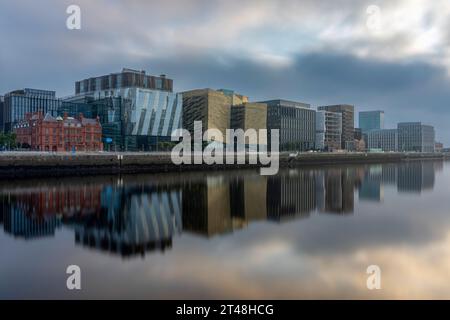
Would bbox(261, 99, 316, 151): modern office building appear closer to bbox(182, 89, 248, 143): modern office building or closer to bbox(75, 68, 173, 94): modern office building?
bbox(182, 89, 248, 143): modern office building

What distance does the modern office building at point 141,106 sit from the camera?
380 ft

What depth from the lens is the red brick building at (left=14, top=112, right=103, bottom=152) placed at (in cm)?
8750

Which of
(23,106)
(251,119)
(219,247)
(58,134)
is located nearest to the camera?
(219,247)

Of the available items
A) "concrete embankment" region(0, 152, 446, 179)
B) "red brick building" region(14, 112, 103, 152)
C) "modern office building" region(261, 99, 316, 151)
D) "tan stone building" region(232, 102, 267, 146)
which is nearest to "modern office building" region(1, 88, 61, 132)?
"red brick building" region(14, 112, 103, 152)

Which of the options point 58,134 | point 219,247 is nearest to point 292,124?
point 58,134

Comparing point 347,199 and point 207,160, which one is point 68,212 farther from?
point 207,160

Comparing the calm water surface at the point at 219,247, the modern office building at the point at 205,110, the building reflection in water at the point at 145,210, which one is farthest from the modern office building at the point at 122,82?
the calm water surface at the point at 219,247

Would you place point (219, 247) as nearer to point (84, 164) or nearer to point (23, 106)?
point (84, 164)

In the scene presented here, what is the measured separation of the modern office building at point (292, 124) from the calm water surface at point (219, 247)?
465ft

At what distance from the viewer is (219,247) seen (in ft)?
60.6

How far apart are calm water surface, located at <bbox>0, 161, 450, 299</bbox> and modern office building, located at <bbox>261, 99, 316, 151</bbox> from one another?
141623 mm

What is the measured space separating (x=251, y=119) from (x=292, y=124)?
2675cm
